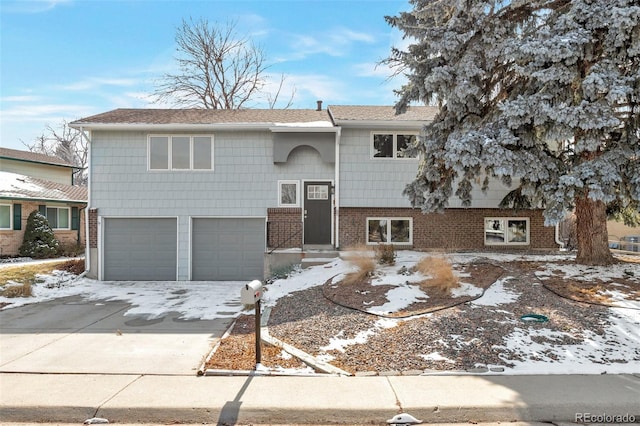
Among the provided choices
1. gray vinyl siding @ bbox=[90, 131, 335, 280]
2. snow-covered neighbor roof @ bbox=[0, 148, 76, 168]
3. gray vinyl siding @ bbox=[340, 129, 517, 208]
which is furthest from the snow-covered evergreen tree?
snow-covered neighbor roof @ bbox=[0, 148, 76, 168]

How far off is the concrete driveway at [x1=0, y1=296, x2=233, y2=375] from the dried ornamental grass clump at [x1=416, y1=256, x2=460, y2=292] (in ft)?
13.5

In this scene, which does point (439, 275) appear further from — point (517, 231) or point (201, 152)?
point (201, 152)

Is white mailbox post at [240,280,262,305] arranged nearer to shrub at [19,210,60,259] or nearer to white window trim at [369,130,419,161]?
white window trim at [369,130,419,161]

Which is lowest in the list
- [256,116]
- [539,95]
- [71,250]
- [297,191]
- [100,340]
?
[100,340]

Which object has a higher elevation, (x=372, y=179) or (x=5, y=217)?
(x=372, y=179)

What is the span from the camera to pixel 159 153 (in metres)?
12.5

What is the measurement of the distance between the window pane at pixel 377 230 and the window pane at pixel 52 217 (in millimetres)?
15770

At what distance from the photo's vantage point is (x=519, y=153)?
737 centimetres

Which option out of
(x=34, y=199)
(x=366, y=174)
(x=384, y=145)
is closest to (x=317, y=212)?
(x=366, y=174)

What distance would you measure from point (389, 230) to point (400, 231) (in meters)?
0.36

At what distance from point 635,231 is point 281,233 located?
17406 mm

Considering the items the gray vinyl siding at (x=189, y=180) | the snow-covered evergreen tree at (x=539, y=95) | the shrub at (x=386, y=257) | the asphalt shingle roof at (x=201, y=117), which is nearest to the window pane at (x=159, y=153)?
the gray vinyl siding at (x=189, y=180)

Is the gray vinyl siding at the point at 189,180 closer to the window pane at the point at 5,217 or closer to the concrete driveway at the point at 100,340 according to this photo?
the concrete driveway at the point at 100,340

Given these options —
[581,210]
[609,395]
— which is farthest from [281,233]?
[609,395]
